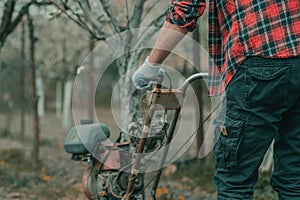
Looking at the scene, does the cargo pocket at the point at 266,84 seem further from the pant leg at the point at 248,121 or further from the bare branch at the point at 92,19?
the bare branch at the point at 92,19

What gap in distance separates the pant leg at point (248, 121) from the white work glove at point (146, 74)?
1.68 feet

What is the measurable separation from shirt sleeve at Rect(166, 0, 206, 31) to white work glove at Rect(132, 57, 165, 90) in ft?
1.16

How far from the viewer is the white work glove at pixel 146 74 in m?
2.71

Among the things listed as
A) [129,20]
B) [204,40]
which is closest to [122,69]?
[129,20]

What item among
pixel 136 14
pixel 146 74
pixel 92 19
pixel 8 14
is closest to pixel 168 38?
pixel 146 74

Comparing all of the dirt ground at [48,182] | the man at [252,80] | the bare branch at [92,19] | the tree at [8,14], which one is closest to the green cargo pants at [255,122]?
the man at [252,80]

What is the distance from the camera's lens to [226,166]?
2398 millimetres

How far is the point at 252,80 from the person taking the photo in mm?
2256

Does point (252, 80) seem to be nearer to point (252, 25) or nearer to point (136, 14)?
point (252, 25)

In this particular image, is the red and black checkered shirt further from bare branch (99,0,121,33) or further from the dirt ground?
the dirt ground

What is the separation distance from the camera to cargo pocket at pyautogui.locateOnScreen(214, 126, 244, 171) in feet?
7.61

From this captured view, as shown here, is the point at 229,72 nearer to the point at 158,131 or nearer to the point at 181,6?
the point at 181,6

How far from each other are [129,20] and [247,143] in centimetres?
279

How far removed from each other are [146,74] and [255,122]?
0.72 meters
